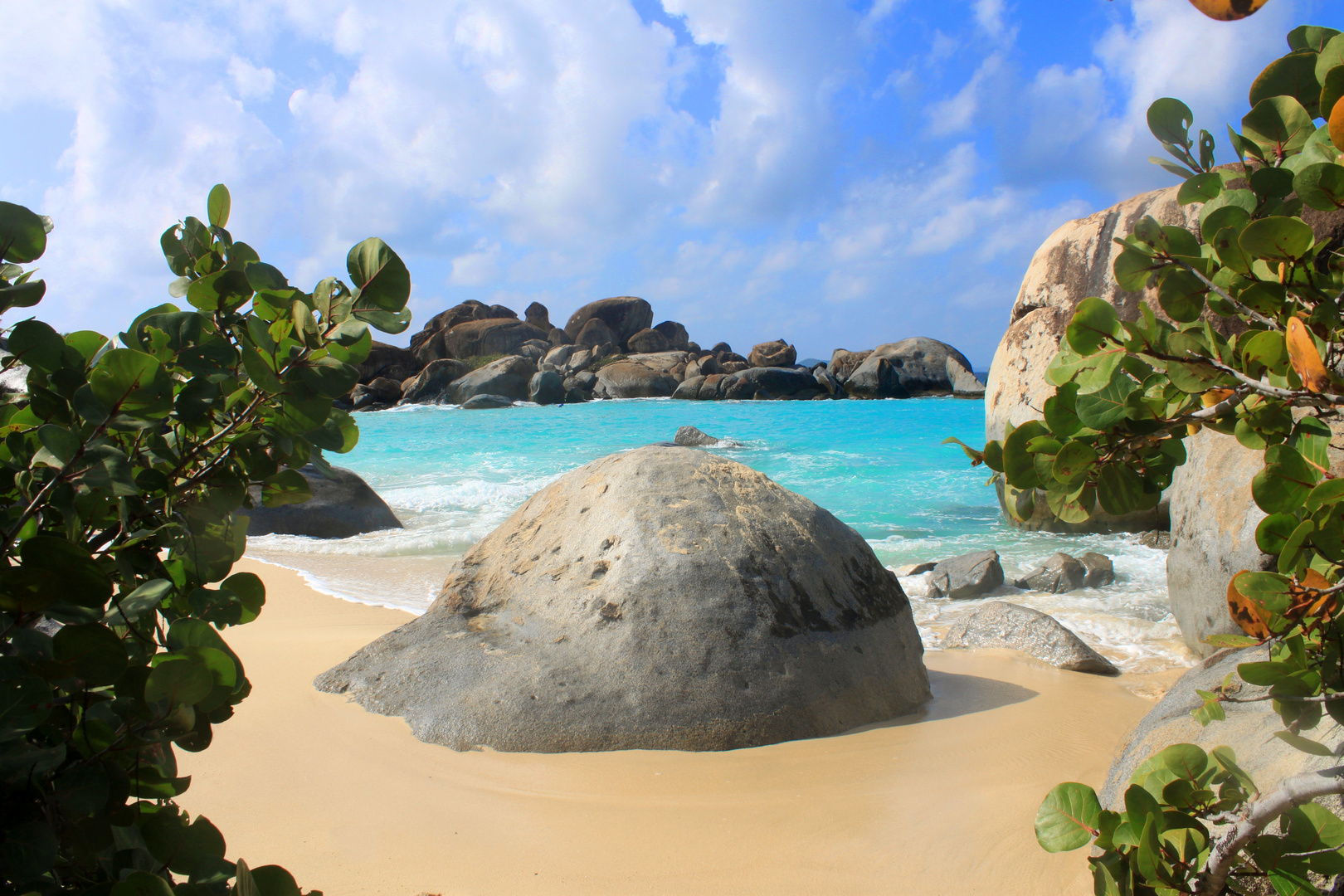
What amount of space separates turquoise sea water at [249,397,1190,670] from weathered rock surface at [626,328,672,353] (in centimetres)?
1771

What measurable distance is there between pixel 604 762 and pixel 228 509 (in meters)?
2.05

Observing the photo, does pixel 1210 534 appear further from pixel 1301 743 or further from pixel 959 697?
pixel 1301 743

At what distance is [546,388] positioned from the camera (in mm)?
35656

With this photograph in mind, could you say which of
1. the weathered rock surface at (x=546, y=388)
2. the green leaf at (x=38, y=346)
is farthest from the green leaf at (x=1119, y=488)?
the weathered rock surface at (x=546, y=388)

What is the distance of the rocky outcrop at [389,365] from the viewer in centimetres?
3841

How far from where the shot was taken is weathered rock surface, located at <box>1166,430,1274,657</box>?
13.2ft

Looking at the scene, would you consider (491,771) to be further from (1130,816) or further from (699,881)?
(1130,816)

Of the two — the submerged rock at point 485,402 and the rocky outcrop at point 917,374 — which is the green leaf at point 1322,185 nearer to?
the submerged rock at point 485,402

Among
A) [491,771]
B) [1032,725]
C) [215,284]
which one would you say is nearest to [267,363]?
[215,284]

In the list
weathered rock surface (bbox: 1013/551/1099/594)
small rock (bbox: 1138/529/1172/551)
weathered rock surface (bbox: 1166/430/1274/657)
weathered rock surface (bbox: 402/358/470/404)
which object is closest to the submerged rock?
weathered rock surface (bbox: 402/358/470/404)

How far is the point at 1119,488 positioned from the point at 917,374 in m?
37.6

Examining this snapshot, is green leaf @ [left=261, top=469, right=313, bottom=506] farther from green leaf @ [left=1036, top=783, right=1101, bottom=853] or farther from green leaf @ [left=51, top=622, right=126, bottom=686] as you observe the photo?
green leaf @ [left=1036, top=783, right=1101, bottom=853]

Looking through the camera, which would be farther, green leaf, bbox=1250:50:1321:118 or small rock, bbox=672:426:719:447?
small rock, bbox=672:426:719:447

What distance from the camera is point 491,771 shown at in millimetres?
2621
